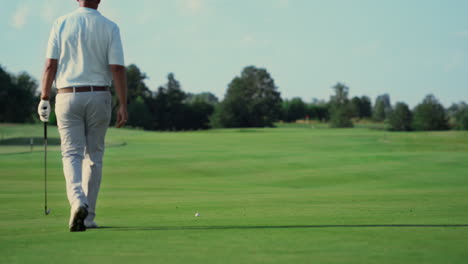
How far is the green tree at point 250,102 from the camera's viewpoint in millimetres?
117312

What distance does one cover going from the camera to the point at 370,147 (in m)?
44.4

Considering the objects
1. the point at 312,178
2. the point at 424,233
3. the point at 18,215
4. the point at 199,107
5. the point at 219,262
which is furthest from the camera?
the point at 199,107

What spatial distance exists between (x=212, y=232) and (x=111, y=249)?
111 cm

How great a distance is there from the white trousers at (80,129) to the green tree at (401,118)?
110m

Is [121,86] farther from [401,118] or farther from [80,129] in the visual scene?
[401,118]

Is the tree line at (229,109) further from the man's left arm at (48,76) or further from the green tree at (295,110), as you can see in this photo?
the man's left arm at (48,76)

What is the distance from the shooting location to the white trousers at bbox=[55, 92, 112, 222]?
239 inches

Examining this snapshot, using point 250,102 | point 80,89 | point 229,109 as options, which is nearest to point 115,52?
point 80,89

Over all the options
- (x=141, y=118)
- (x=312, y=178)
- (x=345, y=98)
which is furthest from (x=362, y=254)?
(x=345, y=98)

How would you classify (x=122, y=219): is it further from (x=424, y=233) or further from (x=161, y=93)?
(x=161, y=93)

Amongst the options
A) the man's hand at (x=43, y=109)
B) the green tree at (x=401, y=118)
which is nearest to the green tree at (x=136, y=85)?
the green tree at (x=401, y=118)

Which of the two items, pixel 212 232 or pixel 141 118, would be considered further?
pixel 141 118

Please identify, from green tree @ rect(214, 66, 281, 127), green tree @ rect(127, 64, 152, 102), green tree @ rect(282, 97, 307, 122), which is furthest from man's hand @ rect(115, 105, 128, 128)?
green tree @ rect(282, 97, 307, 122)

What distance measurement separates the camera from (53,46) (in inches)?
241
